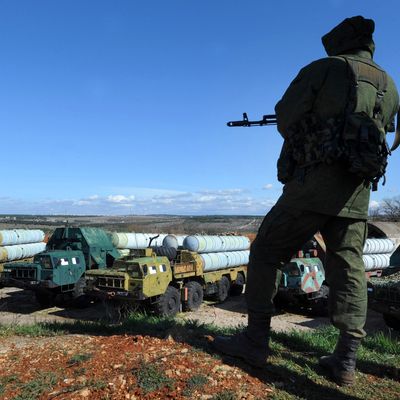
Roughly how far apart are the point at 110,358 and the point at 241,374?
2.90 ft

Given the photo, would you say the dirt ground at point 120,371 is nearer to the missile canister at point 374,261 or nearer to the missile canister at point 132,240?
the missile canister at point 132,240

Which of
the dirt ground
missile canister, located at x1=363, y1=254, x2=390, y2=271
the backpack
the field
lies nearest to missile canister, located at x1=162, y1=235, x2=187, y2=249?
missile canister, located at x1=363, y1=254, x2=390, y2=271

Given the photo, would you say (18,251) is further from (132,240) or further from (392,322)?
(392,322)

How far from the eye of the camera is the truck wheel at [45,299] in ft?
40.7

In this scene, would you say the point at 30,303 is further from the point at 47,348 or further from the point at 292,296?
the point at 47,348

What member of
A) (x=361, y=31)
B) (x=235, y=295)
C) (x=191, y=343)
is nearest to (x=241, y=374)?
(x=191, y=343)

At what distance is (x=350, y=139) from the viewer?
275 centimetres

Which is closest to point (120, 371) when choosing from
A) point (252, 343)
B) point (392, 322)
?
point (252, 343)

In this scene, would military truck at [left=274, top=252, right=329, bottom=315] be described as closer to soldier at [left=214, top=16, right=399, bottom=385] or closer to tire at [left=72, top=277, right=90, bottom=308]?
tire at [left=72, top=277, right=90, bottom=308]

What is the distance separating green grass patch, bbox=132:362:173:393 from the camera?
2.64 meters

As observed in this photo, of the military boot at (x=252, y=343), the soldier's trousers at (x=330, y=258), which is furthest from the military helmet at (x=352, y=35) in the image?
the military boot at (x=252, y=343)

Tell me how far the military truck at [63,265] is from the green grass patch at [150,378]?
9213 mm

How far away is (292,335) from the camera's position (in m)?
4.22

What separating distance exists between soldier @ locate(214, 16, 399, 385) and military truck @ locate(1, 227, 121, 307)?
925 cm
